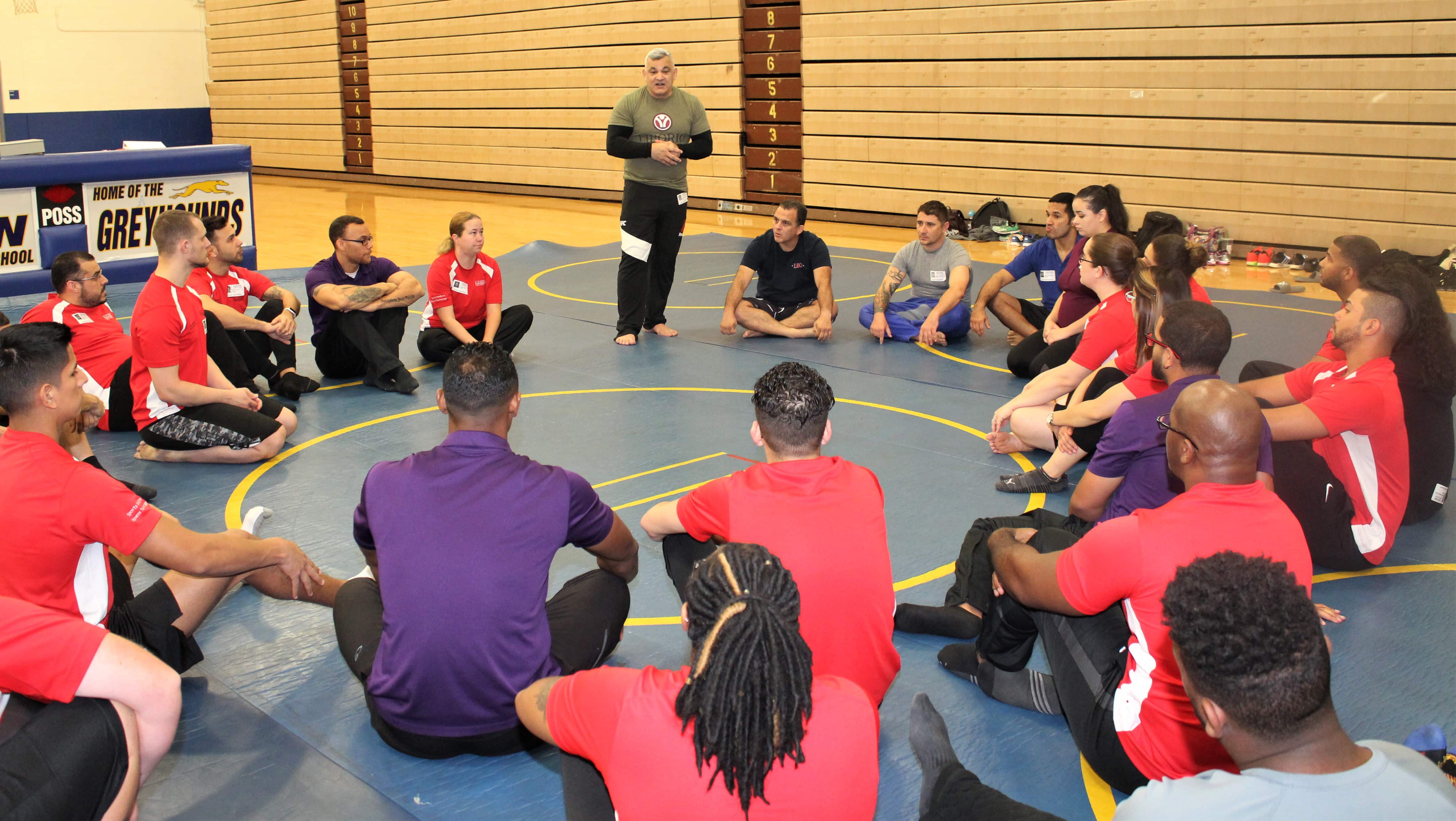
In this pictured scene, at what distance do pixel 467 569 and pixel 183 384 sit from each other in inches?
145

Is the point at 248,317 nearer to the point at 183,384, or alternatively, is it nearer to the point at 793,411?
the point at 183,384

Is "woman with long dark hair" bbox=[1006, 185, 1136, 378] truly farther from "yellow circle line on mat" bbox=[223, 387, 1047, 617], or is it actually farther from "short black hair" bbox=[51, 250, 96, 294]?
"short black hair" bbox=[51, 250, 96, 294]

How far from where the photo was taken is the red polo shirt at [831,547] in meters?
2.91

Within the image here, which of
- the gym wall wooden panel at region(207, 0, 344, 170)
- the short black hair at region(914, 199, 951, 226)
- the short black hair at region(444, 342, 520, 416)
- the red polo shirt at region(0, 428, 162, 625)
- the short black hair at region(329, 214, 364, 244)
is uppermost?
the gym wall wooden panel at region(207, 0, 344, 170)

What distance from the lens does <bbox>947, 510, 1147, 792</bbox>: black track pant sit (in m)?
3.04

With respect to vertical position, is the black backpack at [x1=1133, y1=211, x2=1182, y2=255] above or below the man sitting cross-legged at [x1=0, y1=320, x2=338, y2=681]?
above

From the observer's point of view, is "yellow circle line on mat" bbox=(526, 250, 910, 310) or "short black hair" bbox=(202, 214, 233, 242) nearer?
"short black hair" bbox=(202, 214, 233, 242)

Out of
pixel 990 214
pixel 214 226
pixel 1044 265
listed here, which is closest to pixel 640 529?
pixel 214 226

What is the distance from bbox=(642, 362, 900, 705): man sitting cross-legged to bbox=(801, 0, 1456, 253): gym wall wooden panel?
10425 mm

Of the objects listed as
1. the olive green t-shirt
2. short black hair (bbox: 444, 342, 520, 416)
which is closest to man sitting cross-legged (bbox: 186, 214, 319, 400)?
the olive green t-shirt

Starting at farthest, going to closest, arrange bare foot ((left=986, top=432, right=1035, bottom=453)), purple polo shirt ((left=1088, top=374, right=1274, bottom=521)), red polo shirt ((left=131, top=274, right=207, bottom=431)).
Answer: bare foot ((left=986, top=432, right=1035, bottom=453))
red polo shirt ((left=131, top=274, right=207, bottom=431))
purple polo shirt ((left=1088, top=374, right=1274, bottom=521))

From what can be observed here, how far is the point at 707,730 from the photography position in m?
2.01

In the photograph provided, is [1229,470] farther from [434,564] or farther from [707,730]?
[434,564]

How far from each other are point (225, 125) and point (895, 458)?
2589cm
